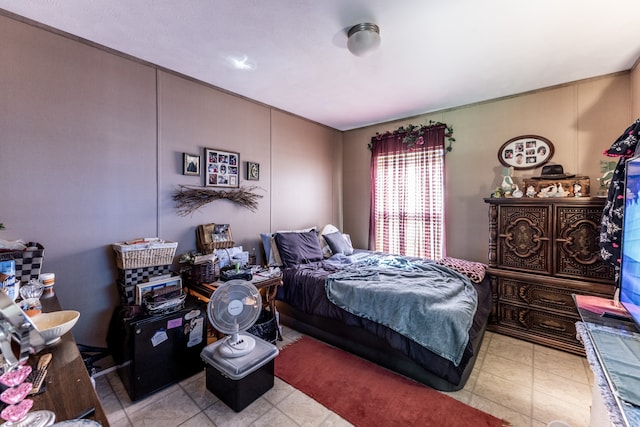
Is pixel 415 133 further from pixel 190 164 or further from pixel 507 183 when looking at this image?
pixel 190 164

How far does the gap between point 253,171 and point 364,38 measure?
6.27 feet

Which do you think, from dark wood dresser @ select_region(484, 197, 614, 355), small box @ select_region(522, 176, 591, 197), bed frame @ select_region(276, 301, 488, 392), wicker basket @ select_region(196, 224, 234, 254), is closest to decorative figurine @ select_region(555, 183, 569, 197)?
small box @ select_region(522, 176, 591, 197)

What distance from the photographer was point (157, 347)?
191cm

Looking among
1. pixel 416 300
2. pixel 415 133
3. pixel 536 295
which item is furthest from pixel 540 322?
pixel 415 133

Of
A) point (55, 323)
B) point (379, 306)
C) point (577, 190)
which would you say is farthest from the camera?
point (577, 190)

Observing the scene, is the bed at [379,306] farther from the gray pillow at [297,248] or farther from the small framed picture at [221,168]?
the small framed picture at [221,168]

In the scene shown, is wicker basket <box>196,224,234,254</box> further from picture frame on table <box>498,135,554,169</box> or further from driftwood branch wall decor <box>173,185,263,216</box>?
picture frame on table <box>498,135,554,169</box>

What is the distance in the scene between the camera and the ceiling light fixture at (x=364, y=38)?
6.23ft

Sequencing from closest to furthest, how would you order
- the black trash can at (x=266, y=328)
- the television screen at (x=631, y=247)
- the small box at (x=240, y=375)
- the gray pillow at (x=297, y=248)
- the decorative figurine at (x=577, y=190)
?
the television screen at (x=631, y=247), the small box at (x=240, y=375), the black trash can at (x=266, y=328), the decorative figurine at (x=577, y=190), the gray pillow at (x=297, y=248)

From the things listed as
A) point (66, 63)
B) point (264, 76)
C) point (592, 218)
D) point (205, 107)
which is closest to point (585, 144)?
point (592, 218)

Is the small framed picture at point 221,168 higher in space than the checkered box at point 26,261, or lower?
higher

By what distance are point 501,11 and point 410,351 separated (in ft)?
7.87

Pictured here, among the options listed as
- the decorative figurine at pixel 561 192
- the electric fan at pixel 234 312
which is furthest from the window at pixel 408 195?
the electric fan at pixel 234 312

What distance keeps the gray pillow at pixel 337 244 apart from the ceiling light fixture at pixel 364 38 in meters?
2.37
